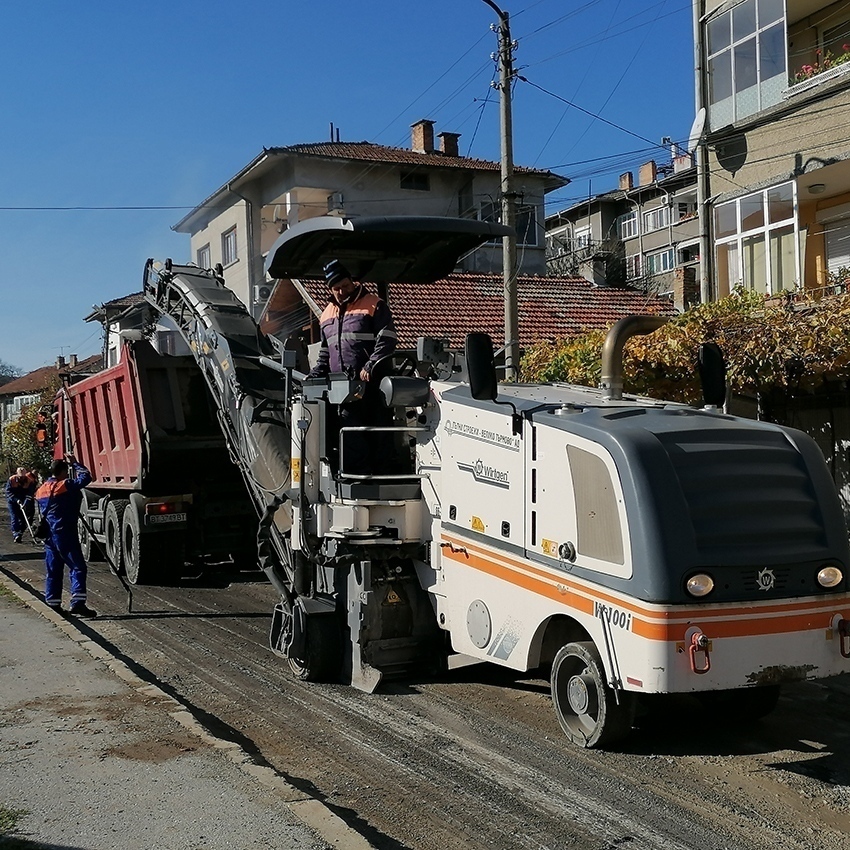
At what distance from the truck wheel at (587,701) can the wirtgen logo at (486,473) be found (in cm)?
107

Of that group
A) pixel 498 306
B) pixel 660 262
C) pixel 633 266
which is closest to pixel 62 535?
pixel 498 306

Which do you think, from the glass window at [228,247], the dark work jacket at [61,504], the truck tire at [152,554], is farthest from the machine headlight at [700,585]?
the glass window at [228,247]

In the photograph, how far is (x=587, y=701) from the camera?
231 inches

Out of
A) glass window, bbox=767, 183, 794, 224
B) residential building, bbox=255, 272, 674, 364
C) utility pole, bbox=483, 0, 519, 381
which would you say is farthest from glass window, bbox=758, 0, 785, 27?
residential building, bbox=255, 272, 674, 364

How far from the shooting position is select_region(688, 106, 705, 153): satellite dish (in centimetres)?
1819

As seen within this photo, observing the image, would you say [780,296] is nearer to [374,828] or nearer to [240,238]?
[374,828]

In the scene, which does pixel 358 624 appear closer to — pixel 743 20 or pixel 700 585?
pixel 700 585

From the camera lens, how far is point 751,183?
17438mm

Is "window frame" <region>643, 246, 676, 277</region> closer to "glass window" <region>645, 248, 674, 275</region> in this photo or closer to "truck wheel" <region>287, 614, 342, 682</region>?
"glass window" <region>645, 248, 674, 275</region>

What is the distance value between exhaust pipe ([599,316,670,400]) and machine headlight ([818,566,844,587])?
182 centimetres

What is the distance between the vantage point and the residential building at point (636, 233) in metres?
34.4

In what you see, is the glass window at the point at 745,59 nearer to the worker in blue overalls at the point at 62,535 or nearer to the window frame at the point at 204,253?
the worker in blue overalls at the point at 62,535

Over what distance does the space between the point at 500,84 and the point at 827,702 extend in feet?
34.3

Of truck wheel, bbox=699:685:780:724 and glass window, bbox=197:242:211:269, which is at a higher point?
glass window, bbox=197:242:211:269
